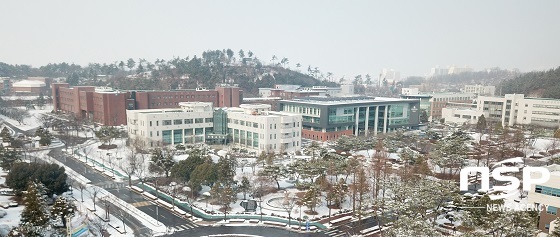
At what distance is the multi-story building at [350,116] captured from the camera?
4347 centimetres

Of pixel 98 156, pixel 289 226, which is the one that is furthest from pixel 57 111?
pixel 289 226

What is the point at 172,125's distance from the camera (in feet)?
124

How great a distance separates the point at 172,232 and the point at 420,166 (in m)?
15.2

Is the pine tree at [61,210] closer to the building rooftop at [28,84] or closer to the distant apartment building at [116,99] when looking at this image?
the distant apartment building at [116,99]

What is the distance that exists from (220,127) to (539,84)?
57.5 m

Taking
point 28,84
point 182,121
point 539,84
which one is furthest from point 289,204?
point 28,84

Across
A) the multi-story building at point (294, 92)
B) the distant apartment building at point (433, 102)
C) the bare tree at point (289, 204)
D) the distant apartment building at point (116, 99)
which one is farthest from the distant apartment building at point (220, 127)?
the distant apartment building at point (433, 102)

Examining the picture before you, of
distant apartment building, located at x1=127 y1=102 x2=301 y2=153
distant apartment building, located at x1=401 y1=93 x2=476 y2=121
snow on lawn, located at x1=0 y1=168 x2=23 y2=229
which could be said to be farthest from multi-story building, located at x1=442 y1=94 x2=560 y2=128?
snow on lawn, located at x1=0 y1=168 x2=23 y2=229

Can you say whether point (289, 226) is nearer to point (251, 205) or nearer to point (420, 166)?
point (251, 205)

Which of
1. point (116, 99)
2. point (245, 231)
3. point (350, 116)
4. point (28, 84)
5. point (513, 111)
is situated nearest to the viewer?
point (245, 231)

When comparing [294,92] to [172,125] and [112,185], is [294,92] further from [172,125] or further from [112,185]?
[112,185]

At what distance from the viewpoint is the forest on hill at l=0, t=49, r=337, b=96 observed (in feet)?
238

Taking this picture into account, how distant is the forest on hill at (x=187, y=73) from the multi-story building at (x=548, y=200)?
6107cm

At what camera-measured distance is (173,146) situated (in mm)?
37344
